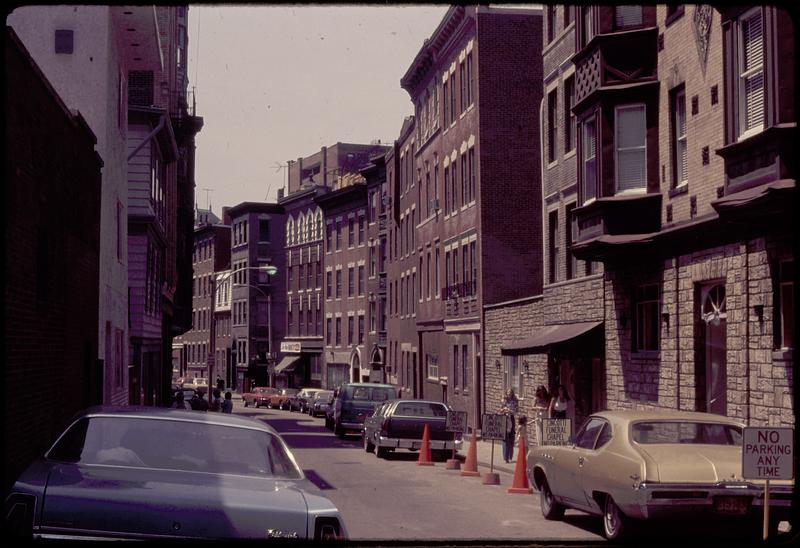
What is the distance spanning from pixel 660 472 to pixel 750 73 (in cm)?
998

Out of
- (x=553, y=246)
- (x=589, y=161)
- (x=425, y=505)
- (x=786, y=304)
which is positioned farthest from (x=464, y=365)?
(x=425, y=505)

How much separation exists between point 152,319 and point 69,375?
81.7 ft

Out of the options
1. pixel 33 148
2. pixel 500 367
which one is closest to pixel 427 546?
pixel 33 148

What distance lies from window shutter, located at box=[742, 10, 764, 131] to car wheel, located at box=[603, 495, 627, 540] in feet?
28.4

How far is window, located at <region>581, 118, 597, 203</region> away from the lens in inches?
1112

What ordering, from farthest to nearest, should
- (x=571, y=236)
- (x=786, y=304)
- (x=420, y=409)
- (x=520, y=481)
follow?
(x=571, y=236)
(x=420, y=409)
(x=520, y=481)
(x=786, y=304)

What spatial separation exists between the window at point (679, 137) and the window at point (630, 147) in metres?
1.17

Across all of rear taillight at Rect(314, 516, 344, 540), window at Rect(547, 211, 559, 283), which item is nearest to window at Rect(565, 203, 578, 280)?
window at Rect(547, 211, 559, 283)

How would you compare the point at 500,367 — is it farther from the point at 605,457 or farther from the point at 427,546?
the point at 427,546

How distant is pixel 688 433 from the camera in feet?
44.6

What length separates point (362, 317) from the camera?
260 ft

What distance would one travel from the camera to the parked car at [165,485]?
6.75 meters

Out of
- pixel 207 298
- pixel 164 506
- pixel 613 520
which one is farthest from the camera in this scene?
pixel 207 298

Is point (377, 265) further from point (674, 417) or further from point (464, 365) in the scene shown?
point (674, 417)
